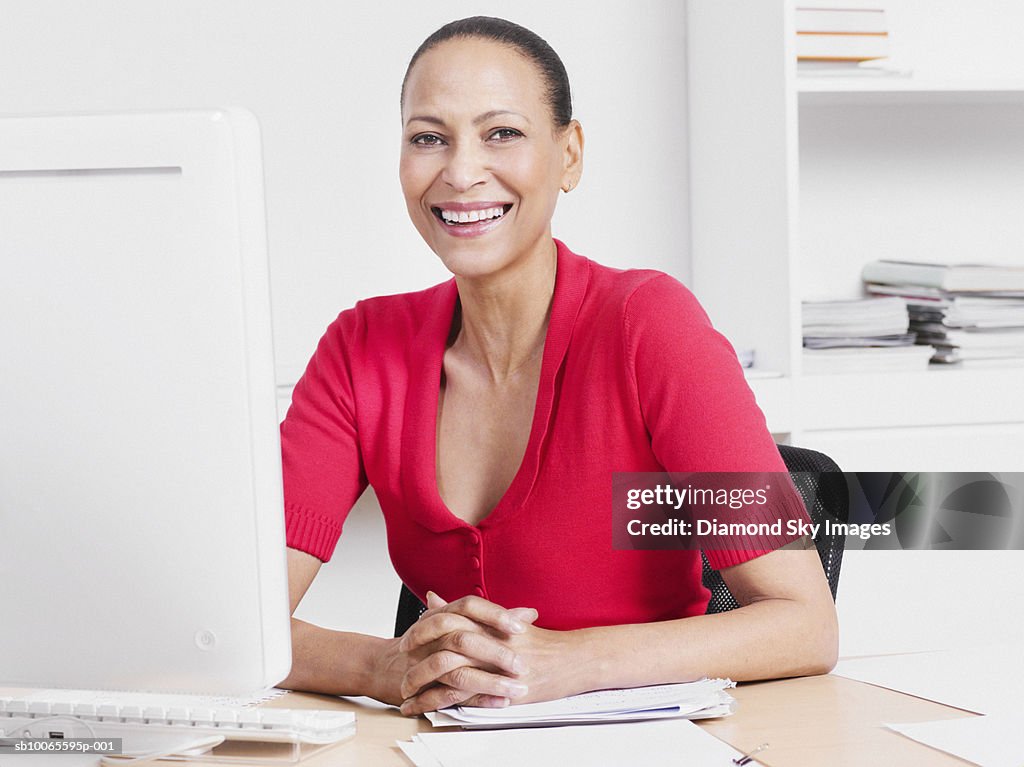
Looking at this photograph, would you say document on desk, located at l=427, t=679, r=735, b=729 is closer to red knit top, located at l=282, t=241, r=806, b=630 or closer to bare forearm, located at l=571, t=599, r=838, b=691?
bare forearm, located at l=571, t=599, r=838, b=691

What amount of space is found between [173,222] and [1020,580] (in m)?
1.97

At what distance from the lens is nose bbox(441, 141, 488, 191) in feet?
4.74

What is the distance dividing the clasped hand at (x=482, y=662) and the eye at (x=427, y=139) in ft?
2.02

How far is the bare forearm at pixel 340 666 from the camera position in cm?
117

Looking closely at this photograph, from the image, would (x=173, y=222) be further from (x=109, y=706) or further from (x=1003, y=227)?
(x=1003, y=227)

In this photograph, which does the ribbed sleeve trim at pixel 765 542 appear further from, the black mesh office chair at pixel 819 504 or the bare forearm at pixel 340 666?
the bare forearm at pixel 340 666

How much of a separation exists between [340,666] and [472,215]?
0.58m

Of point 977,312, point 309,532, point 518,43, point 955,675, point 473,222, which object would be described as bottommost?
point 955,675

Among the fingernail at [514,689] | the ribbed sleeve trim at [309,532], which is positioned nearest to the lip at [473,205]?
the ribbed sleeve trim at [309,532]

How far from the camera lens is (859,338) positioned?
2.23m

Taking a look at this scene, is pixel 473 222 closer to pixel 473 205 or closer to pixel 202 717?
pixel 473 205

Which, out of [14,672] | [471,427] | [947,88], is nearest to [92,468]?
[14,672]

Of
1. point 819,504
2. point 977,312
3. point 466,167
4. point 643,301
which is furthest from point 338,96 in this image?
point 819,504

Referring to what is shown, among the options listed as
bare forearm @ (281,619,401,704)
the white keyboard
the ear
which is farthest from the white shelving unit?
the white keyboard
